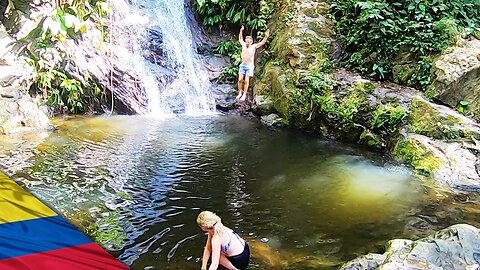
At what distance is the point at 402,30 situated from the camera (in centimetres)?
949

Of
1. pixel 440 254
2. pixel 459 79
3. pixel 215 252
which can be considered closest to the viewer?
pixel 440 254

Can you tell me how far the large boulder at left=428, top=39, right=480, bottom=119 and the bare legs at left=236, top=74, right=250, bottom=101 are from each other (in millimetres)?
4225

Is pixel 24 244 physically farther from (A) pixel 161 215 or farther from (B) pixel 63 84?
(B) pixel 63 84

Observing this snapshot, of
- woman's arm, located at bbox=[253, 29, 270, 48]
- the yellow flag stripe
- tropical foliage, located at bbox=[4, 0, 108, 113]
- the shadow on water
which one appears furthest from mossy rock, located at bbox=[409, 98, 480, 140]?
tropical foliage, located at bbox=[4, 0, 108, 113]

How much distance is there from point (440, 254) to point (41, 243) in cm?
333

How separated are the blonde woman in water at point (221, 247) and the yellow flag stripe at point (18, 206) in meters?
1.73

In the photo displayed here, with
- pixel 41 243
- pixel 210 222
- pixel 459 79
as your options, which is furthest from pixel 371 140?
pixel 41 243

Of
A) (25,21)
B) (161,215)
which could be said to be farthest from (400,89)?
(25,21)

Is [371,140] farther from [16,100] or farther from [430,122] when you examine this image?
[16,100]

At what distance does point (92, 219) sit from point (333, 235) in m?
2.77

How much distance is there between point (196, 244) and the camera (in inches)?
186

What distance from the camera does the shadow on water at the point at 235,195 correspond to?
188 inches

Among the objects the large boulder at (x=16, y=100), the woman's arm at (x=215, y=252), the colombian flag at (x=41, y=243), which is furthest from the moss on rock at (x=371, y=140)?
the large boulder at (x=16, y=100)

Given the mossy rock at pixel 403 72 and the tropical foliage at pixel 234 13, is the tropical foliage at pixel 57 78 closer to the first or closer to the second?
the tropical foliage at pixel 234 13
